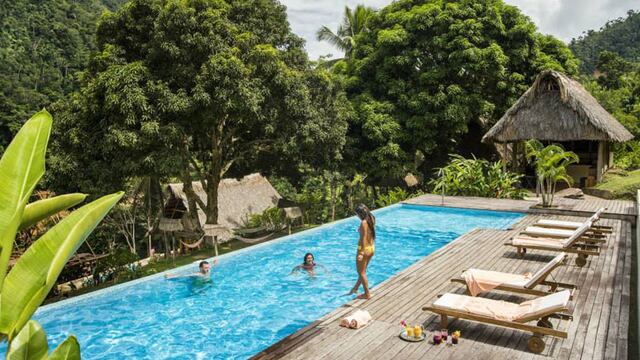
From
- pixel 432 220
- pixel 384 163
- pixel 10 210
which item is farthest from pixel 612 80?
pixel 10 210

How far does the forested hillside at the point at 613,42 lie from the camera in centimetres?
7088

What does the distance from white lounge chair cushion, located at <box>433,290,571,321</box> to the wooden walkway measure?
8.5 inches

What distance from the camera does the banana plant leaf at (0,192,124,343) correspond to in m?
1.69

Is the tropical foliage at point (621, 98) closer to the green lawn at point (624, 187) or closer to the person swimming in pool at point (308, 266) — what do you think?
the green lawn at point (624, 187)

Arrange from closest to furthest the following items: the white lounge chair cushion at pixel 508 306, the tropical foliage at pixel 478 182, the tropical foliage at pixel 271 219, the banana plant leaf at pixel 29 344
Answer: the banana plant leaf at pixel 29 344
the white lounge chair cushion at pixel 508 306
the tropical foliage at pixel 478 182
the tropical foliage at pixel 271 219

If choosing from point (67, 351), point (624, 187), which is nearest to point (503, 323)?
point (67, 351)

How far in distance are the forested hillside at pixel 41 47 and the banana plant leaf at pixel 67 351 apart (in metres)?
41.1

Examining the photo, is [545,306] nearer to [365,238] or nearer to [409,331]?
[409,331]

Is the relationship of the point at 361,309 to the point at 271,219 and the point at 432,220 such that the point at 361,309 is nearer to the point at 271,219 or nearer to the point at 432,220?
the point at 432,220

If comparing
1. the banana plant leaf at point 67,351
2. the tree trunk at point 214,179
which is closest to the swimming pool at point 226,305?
the tree trunk at point 214,179

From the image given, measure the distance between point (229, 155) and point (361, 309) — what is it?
11480 mm

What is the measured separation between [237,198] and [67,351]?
18038 millimetres

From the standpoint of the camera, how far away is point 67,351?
74.1 inches

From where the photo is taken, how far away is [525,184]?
2062cm
